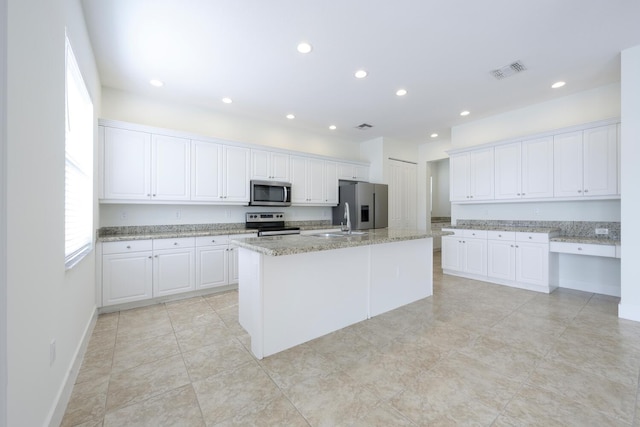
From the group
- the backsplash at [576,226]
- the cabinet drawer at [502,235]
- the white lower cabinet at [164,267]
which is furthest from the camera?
the cabinet drawer at [502,235]

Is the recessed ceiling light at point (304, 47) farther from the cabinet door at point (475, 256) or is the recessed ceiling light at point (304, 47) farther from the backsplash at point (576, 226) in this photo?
the backsplash at point (576, 226)

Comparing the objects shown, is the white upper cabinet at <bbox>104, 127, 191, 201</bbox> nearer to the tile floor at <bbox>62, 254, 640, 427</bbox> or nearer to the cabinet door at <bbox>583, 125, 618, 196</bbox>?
the tile floor at <bbox>62, 254, 640, 427</bbox>

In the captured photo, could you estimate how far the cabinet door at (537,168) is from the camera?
3973mm

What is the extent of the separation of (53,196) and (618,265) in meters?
6.06

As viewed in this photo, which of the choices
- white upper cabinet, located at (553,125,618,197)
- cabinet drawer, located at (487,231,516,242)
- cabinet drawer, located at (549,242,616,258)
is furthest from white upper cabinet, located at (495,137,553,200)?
cabinet drawer, located at (549,242,616,258)

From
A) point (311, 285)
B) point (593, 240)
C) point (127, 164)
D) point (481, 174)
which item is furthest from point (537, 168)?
point (127, 164)

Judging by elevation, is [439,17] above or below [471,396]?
above

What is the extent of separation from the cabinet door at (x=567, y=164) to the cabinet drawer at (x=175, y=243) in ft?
17.6

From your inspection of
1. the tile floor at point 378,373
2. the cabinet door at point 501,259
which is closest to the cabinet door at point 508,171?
the cabinet door at point 501,259

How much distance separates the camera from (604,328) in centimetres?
263

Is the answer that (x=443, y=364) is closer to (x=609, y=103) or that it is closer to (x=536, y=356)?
(x=536, y=356)

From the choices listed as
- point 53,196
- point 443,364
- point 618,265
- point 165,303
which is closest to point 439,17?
point 443,364

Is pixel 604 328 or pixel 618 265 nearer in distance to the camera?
pixel 604 328

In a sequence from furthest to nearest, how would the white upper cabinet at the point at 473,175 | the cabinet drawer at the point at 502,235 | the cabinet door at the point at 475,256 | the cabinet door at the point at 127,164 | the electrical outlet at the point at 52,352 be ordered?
the white upper cabinet at the point at 473,175, the cabinet door at the point at 475,256, the cabinet drawer at the point at 502,235, the cabinet door at the point at 127,164, the electrical outlet at the point at 52,352
